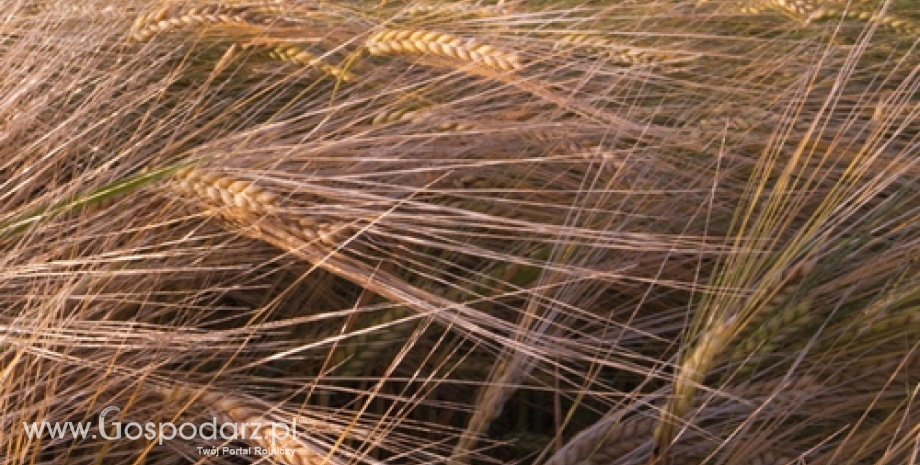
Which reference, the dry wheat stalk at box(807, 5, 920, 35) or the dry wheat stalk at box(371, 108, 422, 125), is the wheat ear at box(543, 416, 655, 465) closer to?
the dry wheat stalk at box(371, 108, 422, 125)

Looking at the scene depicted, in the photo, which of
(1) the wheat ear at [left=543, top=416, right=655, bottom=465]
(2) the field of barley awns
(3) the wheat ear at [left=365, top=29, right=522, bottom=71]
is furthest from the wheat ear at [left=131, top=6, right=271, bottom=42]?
(1) the wheat ear at [left=543, top=416, right=655, bottom=465]

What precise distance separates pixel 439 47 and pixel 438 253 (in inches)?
7.7

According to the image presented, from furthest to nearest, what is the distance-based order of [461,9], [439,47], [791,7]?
[791,7] → [461,9] → [439,47]

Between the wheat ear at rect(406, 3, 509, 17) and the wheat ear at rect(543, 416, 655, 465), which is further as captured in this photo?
the wheat ear at rect(406, 3, 509, 17)

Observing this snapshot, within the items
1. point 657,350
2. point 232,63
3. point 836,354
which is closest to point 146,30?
point 232,63

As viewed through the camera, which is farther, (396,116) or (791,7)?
(791,7)

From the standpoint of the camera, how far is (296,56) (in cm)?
124

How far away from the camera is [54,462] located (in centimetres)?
91

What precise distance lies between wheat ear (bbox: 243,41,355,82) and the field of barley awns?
1 cm

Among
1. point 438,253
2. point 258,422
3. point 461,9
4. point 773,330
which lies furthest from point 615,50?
point 258,422

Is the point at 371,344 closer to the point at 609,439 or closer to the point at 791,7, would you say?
the point at 609,439

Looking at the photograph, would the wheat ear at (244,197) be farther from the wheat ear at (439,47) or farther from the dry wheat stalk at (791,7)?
the dry wheat stalk at (791,7)

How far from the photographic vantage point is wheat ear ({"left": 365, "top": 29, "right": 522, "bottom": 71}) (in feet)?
3.58

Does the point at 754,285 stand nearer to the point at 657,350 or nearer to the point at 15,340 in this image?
the point at 657,350
